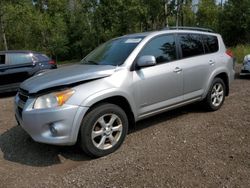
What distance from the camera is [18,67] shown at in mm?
9508

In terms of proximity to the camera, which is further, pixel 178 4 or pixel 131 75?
pixel 178 4

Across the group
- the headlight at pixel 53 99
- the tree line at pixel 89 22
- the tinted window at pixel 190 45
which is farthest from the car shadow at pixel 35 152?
the tree line at pixel 89 22

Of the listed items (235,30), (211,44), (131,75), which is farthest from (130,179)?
(235,30)

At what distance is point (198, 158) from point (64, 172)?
1.73 m

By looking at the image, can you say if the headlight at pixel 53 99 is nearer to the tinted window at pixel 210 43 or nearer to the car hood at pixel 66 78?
Answer: the car hood at pixel 66 78

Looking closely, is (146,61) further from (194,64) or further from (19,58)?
(19,58)

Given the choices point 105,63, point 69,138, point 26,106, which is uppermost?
point 105,63

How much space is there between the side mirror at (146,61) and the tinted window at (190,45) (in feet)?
3.39

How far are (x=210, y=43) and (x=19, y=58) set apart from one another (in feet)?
20.4

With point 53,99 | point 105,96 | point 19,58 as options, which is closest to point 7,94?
point 19,58

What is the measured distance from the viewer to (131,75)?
176 inches

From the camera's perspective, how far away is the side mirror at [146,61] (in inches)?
177

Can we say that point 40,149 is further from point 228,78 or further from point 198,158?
point 228,78

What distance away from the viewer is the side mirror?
449 centimetres
